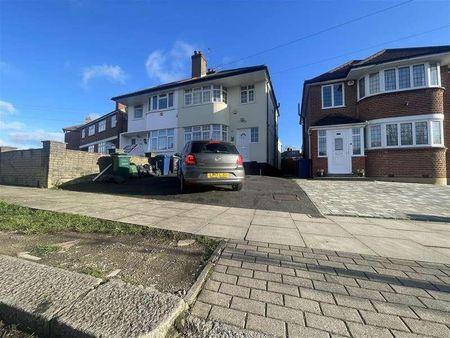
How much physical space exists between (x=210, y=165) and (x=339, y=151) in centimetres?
1070

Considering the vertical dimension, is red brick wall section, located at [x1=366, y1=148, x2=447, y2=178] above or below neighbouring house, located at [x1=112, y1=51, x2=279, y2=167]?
below

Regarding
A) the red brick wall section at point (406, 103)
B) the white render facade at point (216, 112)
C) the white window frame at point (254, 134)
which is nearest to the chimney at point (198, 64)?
the white render facade at point (216, 112)

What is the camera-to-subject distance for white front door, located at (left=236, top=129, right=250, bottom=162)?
18.1 meters

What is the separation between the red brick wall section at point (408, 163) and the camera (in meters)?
12.6

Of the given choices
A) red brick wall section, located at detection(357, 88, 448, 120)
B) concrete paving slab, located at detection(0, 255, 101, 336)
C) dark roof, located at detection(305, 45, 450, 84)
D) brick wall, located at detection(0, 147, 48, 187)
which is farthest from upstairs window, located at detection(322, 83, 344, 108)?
Answer: concrete paving slab, located at detection(0, 255, 101, 336)

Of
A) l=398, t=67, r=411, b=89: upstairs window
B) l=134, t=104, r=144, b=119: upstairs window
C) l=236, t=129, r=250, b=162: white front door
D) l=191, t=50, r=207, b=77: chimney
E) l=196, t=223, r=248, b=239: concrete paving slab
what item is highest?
l=191, t=50, r=207, b=77: chimney

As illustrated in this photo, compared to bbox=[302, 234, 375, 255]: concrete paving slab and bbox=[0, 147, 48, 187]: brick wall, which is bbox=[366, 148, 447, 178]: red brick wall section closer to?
bbox=[302, 234, 375, 255]: concrete paving slab

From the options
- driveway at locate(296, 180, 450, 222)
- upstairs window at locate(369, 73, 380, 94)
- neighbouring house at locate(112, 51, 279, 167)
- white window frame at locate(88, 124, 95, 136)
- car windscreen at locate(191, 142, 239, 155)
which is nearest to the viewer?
driveway at locate(296, 180, 450, 222)

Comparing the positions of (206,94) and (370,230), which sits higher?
(206,94)

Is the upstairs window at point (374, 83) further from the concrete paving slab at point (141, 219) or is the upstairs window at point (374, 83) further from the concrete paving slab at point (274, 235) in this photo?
the concrete paving slab at point (141, 219)

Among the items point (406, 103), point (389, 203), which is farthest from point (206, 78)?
point (389, 203)

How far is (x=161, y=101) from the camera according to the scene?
2111cm

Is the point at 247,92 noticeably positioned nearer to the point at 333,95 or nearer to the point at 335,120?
the point at 333,95

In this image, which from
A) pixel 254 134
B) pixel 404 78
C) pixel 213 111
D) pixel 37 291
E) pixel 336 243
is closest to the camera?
pixel 37 291
